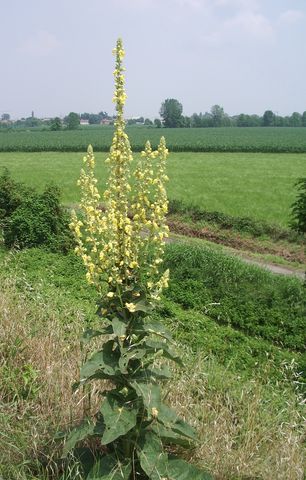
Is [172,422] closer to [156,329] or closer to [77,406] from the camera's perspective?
[156,329]

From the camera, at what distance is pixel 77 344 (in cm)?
515

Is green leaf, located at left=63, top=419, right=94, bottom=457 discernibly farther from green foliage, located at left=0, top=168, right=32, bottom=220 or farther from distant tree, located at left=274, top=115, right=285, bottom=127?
distant tree, located at left=274, top=115, right=285, bottom=127

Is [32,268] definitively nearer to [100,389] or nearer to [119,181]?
[100,389]

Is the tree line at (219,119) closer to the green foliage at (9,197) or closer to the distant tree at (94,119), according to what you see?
the distant tree at (94,119)

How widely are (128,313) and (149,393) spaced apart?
0.47 meters

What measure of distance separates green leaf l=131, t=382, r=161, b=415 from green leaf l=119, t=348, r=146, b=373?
0.39 feet

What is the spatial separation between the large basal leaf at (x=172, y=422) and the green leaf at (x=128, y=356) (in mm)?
326

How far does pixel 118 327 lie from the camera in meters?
3.09

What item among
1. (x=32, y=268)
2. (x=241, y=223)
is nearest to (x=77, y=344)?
(x=32, y=268)

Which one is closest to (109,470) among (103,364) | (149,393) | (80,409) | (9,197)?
(149,393)

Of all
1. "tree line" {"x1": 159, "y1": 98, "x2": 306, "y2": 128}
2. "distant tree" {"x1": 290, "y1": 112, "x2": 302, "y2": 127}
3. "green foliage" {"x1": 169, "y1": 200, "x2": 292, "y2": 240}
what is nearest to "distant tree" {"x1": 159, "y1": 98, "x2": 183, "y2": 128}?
"tree line" {"x1": 159, "y1": 98, "x2": 306, "y2": 128}

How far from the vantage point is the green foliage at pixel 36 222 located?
10.7 meters

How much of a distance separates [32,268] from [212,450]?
6.24 meters

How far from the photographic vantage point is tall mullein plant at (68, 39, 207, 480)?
10.3 feet
